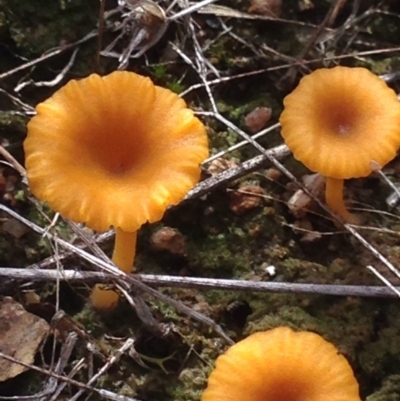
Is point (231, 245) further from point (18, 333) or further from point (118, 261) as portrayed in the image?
point (18, 333)

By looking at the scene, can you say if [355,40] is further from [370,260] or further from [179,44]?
[370,260]

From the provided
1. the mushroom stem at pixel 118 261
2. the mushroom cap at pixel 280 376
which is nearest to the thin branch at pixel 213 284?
the mushroom stem at pixel 118 261

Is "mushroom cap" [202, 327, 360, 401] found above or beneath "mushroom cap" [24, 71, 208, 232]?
beneath

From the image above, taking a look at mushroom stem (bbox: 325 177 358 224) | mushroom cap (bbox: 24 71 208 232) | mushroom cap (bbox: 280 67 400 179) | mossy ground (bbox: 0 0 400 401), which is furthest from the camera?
mushroom stem (bbox: 325 177 358 224)

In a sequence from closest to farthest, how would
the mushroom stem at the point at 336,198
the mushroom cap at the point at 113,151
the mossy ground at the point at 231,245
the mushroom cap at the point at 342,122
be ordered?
the mushroom cap at the point at 113,151 → the mushroom cap at the point at 342,122 → the mossy ground at the point at 231,245 → the mushroom stem at the point at 336,198

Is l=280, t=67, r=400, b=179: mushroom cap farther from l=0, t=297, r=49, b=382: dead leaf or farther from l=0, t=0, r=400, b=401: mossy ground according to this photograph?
l=0, t=297, r=49, b=382: dead leaf

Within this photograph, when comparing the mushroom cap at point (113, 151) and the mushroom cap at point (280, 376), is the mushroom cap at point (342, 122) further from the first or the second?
the mushroom cap at point (280, 376)

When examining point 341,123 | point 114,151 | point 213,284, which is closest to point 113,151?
point 114,151

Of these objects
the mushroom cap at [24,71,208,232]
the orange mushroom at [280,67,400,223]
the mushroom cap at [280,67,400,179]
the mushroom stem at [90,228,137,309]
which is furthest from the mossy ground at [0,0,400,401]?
the mushroom cap at [24,71,208,232]
